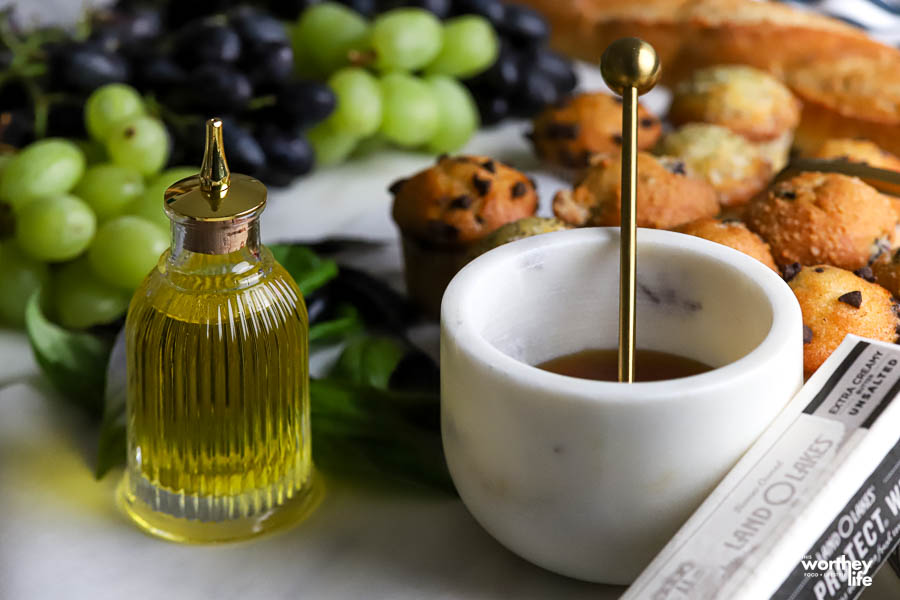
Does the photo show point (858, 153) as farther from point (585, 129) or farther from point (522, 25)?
point (522, 25)

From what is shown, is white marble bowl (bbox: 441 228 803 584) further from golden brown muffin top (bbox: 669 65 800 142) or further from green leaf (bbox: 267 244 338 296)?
golden brown muffin top (bbox: 669 65 800 142)

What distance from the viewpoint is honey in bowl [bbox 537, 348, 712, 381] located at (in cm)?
58

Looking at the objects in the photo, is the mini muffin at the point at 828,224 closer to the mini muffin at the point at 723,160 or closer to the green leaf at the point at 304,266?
the mini muffin at the point at 723,160

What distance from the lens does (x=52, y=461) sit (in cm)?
66

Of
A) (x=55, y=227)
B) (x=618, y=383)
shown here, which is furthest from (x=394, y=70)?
(x=618, y=383)

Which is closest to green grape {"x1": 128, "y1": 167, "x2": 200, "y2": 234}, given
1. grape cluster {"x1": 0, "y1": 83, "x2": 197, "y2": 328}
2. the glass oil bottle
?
grape cluster {"x1": 0, "y1": 83, "x2": 197, "y2": 328}

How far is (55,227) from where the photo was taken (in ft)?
2.46

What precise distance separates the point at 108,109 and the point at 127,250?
17 centimetres

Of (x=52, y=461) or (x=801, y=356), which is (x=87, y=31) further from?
(x=801, y=356)

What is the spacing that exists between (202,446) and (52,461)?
0.14 metres

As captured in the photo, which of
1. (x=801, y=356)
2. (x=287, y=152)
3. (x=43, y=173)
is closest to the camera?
(x=801, y=356)

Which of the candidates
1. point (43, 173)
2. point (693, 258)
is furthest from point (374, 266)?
point (693, 258)

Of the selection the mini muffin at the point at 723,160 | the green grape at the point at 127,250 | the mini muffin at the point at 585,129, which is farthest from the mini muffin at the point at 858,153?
the green grape at the point at 127,250

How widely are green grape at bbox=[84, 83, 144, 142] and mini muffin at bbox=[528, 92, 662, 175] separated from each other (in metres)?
0.35
